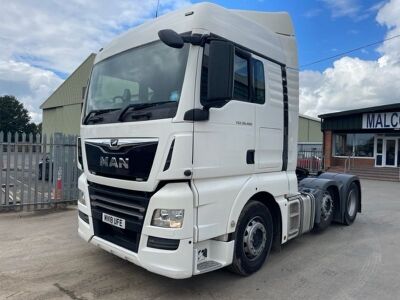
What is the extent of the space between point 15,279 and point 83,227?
3.15 ft

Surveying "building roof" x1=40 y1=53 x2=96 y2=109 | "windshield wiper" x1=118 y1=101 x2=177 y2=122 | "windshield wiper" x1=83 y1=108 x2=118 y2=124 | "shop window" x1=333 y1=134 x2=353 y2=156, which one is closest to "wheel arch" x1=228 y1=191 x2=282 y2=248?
"windshield wiper" x1=118 y1=101 x2=177 y2=122

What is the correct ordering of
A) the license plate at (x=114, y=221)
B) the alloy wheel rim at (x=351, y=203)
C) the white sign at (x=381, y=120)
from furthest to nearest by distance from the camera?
the white sign at (x=381, y=120) < the alloy wheel rim at (x=351, y=203) < the license plate at (x=114, y=221)

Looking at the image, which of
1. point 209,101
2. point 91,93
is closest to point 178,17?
point 209,101

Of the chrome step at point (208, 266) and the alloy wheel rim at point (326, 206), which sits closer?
the chrome step at point (208, 266)

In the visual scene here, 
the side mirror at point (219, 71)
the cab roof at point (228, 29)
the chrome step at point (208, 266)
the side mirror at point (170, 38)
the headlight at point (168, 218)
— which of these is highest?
the cab roof at point (228, 29)

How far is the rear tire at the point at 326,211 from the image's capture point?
6.42 m

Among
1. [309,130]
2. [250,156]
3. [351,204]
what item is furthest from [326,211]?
[309,130]

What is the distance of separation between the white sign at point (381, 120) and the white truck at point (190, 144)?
64.6 feet

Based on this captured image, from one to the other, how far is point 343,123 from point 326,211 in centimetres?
1953

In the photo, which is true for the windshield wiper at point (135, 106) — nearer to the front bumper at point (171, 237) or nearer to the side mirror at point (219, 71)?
the side mirror at point (219, 71)

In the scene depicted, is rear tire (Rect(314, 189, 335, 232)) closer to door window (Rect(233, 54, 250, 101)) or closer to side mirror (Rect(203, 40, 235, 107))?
door window (Rect(233, 54, 250, 101))

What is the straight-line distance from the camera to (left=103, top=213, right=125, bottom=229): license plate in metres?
3.82

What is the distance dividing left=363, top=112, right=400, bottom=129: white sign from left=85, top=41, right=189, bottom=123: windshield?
21.6 meters

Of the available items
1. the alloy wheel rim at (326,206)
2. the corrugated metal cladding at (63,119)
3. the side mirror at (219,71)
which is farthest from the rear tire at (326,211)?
the corrugated metal cladding at (63,119)
